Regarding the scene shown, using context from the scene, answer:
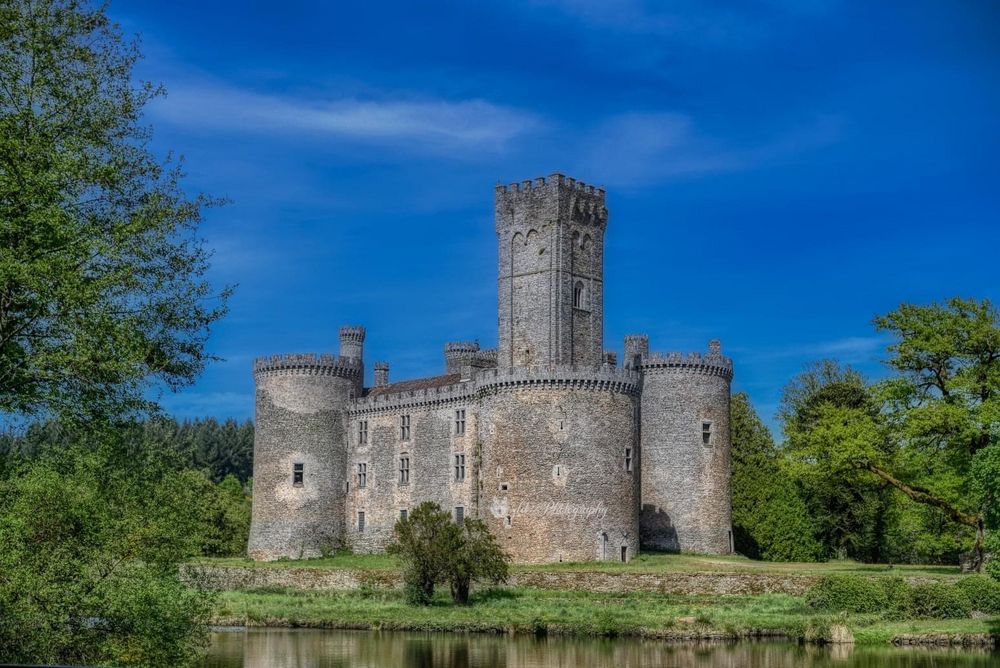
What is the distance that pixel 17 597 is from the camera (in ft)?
64.8

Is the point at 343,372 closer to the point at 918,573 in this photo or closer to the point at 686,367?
the point at 686,367

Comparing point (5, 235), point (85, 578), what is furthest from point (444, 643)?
point (5, 235)

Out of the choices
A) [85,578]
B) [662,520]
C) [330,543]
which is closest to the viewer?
[85,578]

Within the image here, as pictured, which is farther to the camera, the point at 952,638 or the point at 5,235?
the point at 952,638

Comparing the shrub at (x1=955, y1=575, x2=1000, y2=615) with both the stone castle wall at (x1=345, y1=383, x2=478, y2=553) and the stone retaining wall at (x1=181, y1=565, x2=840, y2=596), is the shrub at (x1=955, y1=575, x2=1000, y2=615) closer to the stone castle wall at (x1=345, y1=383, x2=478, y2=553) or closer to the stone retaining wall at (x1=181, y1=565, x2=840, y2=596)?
the stone retaining wall at (x1=181, y1=565, x2=840, y2=596)

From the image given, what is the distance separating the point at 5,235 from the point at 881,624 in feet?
84.7

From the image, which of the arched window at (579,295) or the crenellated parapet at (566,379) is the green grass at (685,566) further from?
the arched window at (579,295)

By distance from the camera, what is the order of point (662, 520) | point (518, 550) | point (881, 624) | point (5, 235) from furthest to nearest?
point (662, 520)
point (518, 550)
point (881, 624)
point (5, 235)

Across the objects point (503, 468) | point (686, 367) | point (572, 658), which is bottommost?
point (572, 658)

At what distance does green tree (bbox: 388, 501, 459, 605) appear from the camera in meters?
40.9

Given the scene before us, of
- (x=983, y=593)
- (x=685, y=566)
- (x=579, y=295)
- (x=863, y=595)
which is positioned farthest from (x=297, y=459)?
(x=983, y=593)

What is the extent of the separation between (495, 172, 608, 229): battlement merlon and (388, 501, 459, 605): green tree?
15476 millimetres

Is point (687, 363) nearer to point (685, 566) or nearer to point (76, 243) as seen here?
point (685, 566)

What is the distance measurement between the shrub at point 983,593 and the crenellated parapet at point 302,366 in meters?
33.0
